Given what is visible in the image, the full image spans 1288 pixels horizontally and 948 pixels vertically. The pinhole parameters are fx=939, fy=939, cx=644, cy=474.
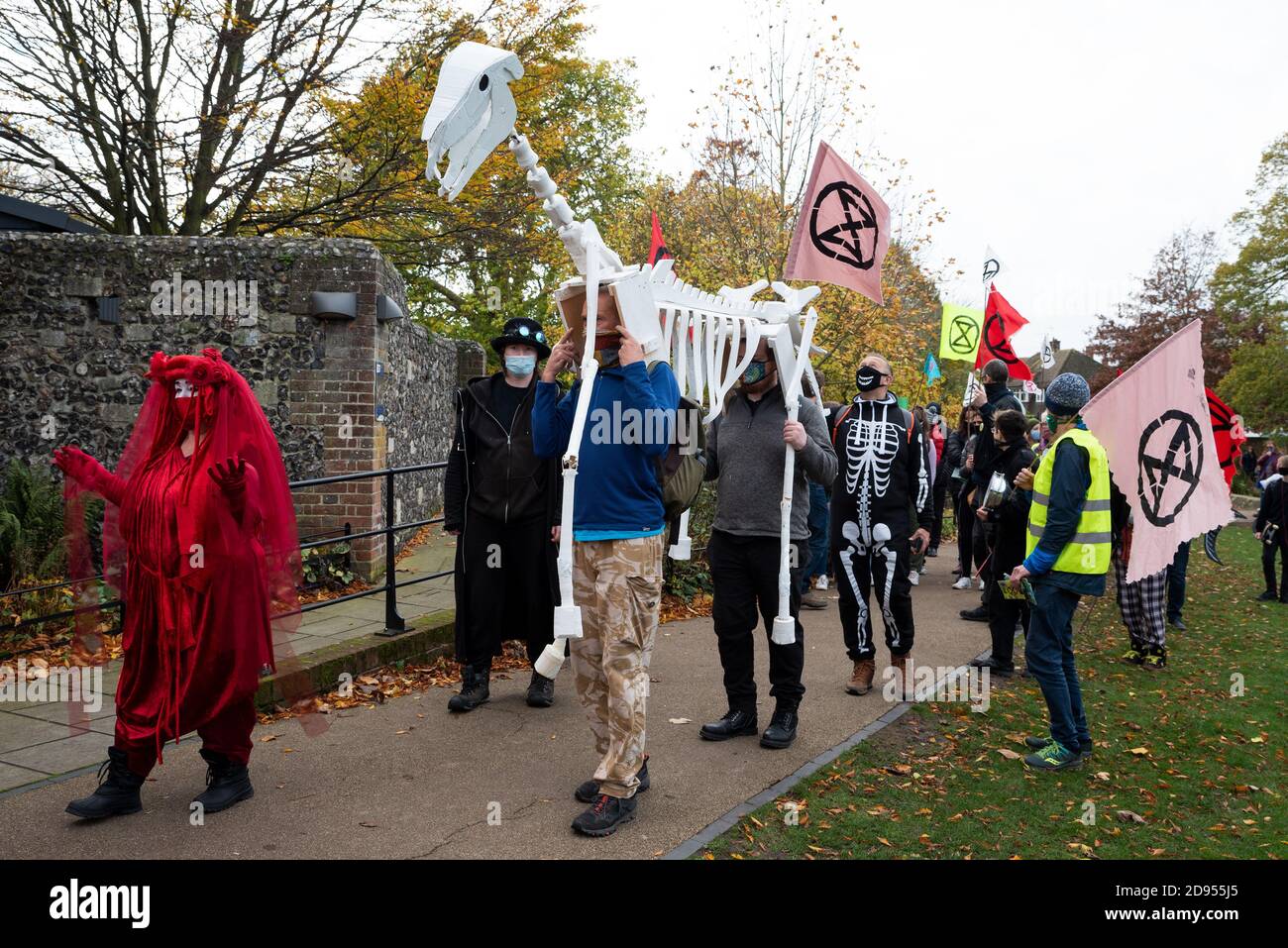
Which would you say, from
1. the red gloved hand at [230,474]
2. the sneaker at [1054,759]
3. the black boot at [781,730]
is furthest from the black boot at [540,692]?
the sneaker at [1054,759]

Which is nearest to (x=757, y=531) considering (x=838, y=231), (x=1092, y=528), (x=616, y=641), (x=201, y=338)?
(x=616, y=641)

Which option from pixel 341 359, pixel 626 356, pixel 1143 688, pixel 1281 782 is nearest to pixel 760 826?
pixel 626 356

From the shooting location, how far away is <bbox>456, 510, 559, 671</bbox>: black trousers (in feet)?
19.2

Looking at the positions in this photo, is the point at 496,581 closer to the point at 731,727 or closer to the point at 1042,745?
the point at 731,727

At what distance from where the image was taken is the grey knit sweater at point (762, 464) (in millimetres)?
5270

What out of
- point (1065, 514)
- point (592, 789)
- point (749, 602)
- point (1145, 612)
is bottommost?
point (592, 789)

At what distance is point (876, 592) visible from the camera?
6371mm

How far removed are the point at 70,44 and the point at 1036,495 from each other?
11492mm

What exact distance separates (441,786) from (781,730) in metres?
1.89

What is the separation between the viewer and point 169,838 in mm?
4004

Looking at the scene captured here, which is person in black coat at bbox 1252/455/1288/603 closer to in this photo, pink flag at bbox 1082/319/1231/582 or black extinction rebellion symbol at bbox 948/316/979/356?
black extinction rebellion symbol at bbox 948/316/979/356

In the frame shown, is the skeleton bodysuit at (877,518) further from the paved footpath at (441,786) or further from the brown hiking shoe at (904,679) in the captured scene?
the paved footpath at (441,786)
